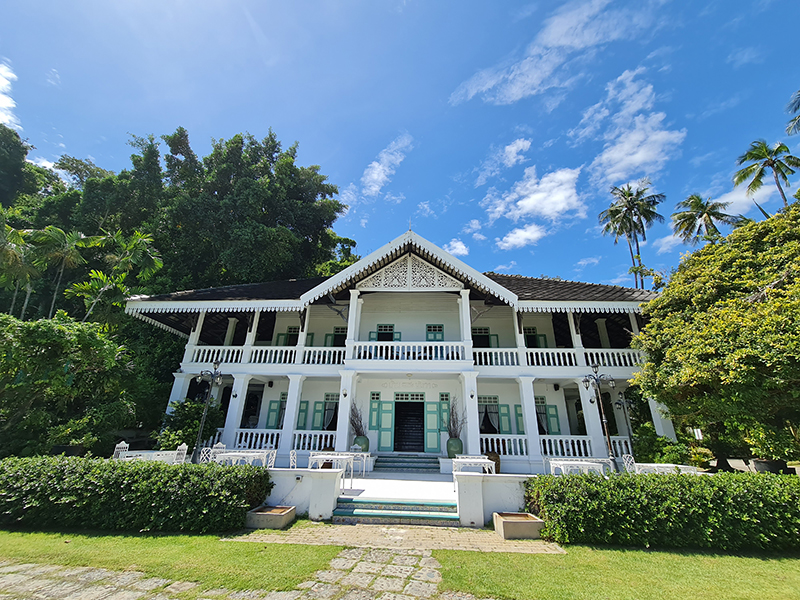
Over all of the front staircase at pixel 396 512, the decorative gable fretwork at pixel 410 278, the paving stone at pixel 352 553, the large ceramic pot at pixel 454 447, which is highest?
the decorative gable fretwork at pixel 410 278

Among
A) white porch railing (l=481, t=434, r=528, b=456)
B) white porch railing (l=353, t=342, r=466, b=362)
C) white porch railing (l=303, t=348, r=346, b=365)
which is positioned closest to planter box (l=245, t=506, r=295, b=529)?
white porch railing (l=353, t=342, r=466, b=362)

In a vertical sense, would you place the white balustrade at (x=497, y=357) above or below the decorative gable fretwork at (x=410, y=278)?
below

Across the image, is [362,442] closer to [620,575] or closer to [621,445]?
[620,575]

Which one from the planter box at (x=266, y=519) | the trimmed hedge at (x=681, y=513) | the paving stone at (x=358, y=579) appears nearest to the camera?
the paving stone at (x=358, y=579)

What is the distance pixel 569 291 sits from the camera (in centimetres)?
1325

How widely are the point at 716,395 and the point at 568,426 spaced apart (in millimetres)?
5883

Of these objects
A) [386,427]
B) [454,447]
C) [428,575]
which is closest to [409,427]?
[386,427]

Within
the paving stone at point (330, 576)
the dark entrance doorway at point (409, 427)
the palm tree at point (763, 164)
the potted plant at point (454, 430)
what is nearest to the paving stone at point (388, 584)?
the paving stone at point (330, 576)

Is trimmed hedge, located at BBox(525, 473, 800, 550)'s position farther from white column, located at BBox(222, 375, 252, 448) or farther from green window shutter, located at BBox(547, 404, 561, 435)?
white column, located at BBox(222, 375, 252, 448)

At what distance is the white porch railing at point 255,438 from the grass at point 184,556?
20.2ft

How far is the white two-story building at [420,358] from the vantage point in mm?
11586

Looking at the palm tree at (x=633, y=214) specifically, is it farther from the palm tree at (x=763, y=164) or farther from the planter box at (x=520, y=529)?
the planter box at (x=520, y=529)

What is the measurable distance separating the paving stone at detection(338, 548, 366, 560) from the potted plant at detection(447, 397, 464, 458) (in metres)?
6.66

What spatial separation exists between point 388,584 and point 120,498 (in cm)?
519
